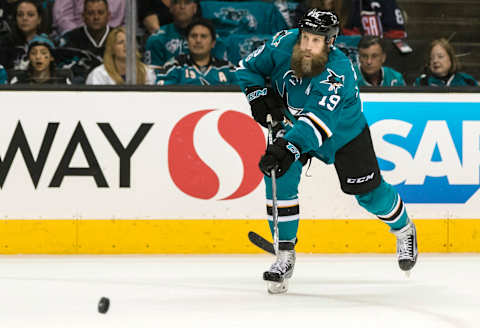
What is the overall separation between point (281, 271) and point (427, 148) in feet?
5.45

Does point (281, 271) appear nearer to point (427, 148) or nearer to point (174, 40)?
point (427, 148)

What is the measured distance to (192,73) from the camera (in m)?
5.52

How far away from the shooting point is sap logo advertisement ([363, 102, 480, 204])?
4.96 meters

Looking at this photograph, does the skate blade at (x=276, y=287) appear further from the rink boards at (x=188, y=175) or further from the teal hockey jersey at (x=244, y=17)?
the teal hockey jersey at (x=244, y=17)

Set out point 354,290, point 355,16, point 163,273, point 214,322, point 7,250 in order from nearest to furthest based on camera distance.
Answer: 1. point 214,322
2. point 354,290
3. point 163,273
4. point 7,250
5. point 355,16

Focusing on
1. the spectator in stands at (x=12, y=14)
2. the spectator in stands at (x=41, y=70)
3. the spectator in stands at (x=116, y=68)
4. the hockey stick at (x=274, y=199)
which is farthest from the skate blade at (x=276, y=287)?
the spectator in stands at (x=12, y=14)

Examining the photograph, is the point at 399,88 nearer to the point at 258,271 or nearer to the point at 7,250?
the point at 258,271

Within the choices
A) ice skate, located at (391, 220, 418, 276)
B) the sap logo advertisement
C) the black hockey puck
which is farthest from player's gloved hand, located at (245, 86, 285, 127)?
the sap logo advertisement

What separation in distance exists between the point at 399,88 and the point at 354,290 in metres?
1.62

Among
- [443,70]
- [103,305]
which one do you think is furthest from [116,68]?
[103,305]

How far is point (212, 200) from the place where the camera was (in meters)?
4.91

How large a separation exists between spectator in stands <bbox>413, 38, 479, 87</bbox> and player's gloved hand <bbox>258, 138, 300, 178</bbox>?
243 centimetres

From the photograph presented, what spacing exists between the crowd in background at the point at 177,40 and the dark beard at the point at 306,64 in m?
1.84

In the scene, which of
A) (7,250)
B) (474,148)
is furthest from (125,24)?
(474,148)
